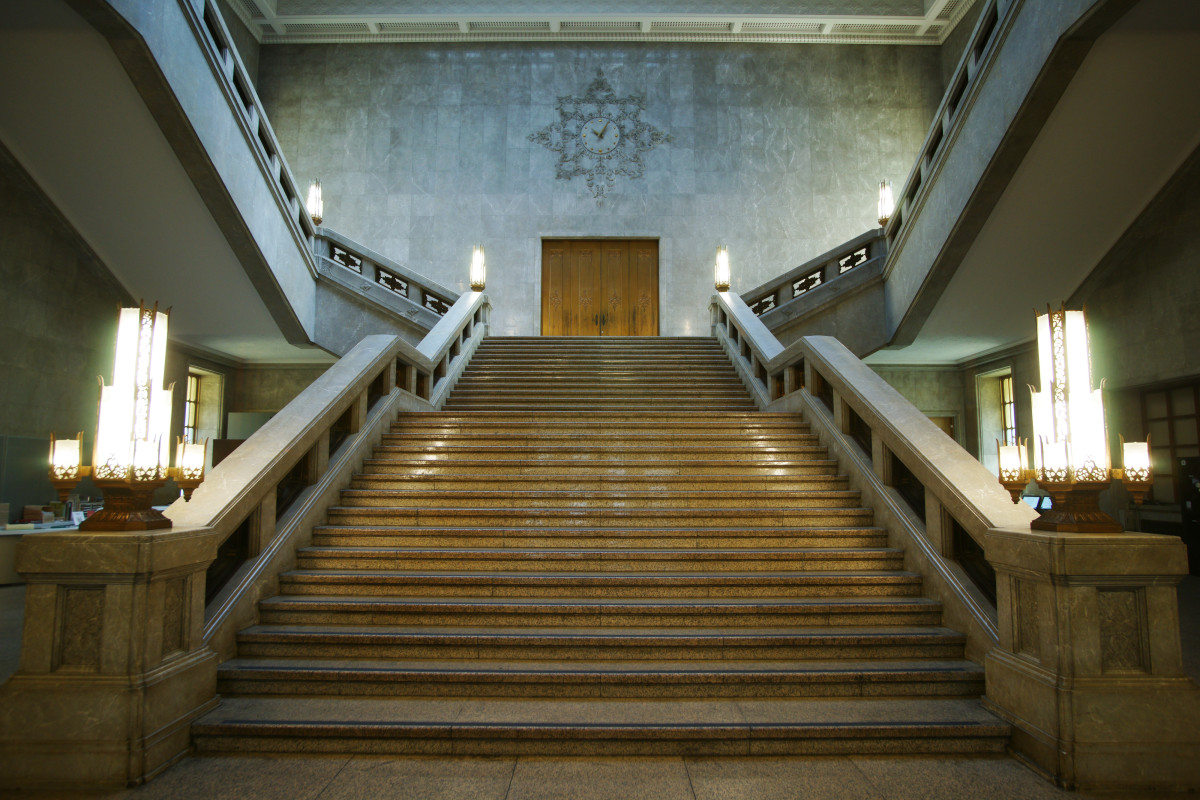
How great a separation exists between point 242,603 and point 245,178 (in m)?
6.74

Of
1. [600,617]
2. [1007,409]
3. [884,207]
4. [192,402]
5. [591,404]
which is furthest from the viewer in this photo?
[192,402]

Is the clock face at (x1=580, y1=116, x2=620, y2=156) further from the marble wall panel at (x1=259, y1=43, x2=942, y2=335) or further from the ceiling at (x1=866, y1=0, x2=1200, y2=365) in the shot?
the ceiling at (x1=866, y1=0, x2=1200, y2=365)

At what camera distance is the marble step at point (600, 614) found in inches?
168

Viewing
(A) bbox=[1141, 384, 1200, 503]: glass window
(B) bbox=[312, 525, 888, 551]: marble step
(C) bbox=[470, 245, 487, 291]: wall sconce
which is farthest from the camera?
(C) bbox=[470, 245, 487, 291]: wall sconce

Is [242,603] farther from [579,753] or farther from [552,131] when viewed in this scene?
[552,131]

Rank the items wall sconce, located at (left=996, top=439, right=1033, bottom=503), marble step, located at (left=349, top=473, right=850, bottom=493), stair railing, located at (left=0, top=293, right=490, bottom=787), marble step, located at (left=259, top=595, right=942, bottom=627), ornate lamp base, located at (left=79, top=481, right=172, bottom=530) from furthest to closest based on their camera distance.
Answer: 1. marble step, located at (left=349, top=473, right=850, bottom=493)
2. marble step, located at (left=259, top=595, right=942, bottom=627)
3. wall sconce, located at (left=996, top=439, right=1033, bottom=503)
4. ornate lamp base, located at (left=79, top=481, right=172, bottom=530)
5. stair railing, located at (left=0, top=293, right=490, bottom=787)

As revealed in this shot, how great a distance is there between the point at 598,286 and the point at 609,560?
10.7 metres

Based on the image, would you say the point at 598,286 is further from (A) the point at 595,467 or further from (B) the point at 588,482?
(B) the point at 588,482

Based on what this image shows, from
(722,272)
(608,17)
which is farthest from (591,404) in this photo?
(608,17)

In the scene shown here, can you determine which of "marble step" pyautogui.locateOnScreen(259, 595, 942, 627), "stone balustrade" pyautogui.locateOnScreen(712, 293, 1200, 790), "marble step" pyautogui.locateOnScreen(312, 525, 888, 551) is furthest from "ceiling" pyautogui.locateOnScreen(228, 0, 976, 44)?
"marble step" pyautogui.locateOnScreen(259, 595, 942, 627)

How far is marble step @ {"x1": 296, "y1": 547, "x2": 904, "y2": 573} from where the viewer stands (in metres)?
4.79

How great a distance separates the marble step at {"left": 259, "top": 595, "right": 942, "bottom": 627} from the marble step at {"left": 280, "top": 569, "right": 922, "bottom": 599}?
0.69 feet

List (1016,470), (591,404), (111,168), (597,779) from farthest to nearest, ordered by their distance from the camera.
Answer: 1. (591,404)
2. (111,168)
3. (1016,470)
4. (597,779)

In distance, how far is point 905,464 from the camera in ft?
15.8
